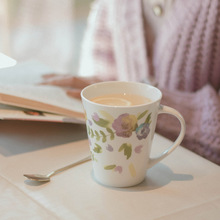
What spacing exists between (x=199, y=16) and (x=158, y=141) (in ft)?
1.58

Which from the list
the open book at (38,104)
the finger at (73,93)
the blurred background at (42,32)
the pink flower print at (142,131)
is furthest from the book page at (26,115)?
the blurred background at (42,32)

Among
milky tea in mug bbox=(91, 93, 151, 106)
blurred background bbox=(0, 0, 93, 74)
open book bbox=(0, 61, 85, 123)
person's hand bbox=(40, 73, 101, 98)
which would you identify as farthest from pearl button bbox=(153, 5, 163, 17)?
blurred background bbox=(0, 0, 93, 74)

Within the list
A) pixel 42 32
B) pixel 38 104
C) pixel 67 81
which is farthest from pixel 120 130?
pixel 42 32

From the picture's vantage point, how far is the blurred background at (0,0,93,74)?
2271 mm

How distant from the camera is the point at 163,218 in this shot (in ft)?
1.52

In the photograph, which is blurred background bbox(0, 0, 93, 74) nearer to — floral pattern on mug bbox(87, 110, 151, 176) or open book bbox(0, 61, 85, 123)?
open book bbox(0, 61, 85, 123)

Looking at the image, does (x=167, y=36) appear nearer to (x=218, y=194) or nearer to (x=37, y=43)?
(x=218, y=194)

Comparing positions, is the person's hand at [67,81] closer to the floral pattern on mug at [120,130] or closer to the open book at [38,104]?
the open book at [38,104]

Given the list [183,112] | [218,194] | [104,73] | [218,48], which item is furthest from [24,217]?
[104,73]

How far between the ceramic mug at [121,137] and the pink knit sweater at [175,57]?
0.20 metres

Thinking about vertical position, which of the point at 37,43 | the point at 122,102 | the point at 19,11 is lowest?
the point at 37,43

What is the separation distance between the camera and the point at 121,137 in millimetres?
494

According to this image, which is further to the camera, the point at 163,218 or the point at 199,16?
the point at 199,16

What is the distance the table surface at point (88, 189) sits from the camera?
0.47m
